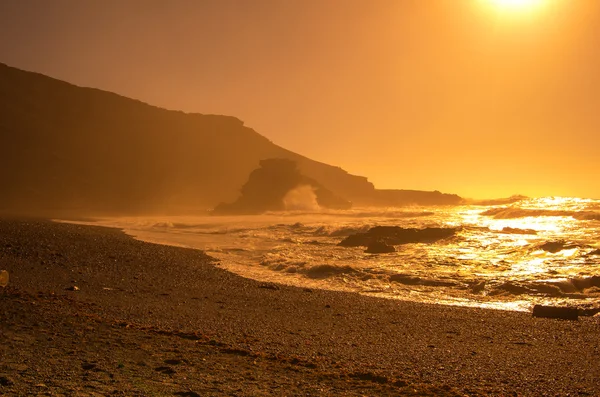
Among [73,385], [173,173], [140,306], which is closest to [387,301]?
[140,306]

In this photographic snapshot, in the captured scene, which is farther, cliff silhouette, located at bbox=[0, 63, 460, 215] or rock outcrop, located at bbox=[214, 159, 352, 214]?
rock outcrop, located at bbox=[214, 159, 352, 214]

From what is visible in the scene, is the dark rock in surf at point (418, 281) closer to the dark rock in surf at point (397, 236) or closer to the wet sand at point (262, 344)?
the wet sand at point (262, 344)

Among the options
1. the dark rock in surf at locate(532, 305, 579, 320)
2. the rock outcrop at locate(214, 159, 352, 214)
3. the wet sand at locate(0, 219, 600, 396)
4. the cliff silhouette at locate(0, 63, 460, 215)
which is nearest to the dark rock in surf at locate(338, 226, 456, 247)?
the wet sand at locate(0, 219, 600, 396)

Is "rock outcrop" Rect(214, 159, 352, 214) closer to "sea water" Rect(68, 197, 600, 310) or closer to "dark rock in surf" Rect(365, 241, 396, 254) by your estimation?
"sea water" Rect(68, 197, 600, 310)

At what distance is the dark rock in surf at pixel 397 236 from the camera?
28.4 m

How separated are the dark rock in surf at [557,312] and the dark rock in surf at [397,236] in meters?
15.8

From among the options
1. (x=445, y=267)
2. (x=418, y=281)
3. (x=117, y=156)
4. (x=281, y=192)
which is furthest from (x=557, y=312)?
(x=117, y=156)

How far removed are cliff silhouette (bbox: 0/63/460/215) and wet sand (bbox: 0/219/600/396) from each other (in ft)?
175

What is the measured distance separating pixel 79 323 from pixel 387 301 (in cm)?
772

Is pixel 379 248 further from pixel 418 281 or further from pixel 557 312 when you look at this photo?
pixel 557 312

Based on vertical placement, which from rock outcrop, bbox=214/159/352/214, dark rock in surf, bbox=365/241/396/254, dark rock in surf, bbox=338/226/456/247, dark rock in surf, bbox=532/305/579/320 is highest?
rock outcrop, bbox=214/159/352/214

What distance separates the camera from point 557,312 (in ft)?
37.6

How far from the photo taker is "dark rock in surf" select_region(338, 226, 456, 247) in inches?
1119

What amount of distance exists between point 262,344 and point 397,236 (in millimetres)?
22204
